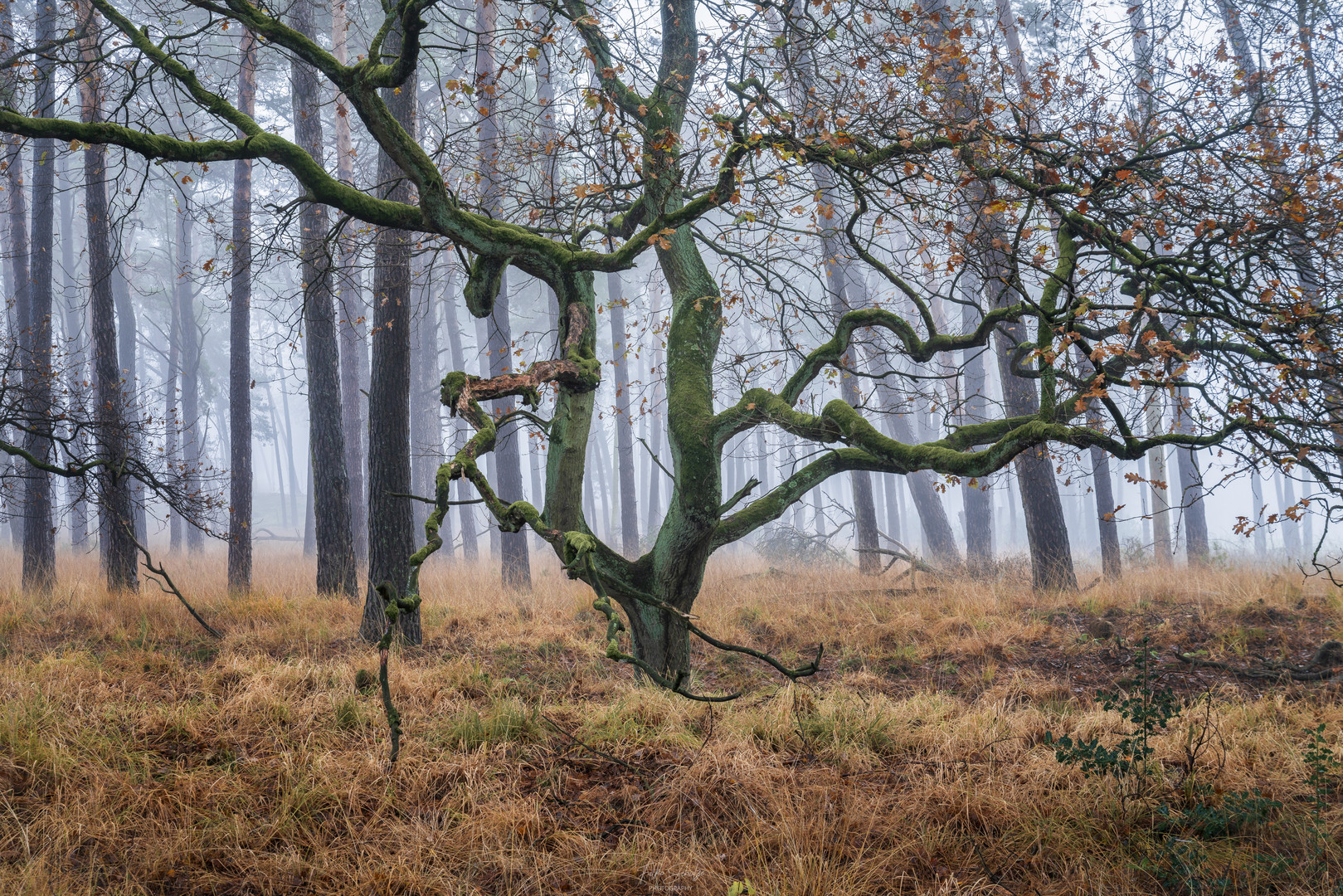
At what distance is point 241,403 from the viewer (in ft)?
37.8

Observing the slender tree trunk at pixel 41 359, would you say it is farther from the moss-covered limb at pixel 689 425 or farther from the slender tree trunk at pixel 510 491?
the moss-covered limb at pixel 689 425

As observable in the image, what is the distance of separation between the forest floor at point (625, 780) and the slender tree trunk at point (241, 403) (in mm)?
3119

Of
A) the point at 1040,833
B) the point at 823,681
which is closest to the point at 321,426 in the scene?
the point at 823,681

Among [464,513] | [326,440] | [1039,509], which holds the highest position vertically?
[326,440]

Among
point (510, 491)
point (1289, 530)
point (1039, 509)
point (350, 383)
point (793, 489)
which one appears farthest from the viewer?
point (1289, 530)

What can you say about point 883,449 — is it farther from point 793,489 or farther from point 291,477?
point 291,477

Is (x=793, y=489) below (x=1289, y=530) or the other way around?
the other way around

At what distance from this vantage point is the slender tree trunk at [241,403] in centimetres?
1007

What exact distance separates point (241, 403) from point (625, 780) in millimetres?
10115

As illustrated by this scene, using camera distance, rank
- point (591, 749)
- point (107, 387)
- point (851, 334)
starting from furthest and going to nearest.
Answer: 1. point (107, 387)
2. point (851, 334)
3. point (591, 749)

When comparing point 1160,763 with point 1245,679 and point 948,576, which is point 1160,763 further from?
point 948,576

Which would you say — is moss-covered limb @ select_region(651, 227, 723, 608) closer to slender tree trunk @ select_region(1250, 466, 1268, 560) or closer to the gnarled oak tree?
the gnarled oak tree

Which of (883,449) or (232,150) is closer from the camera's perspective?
(232,150)

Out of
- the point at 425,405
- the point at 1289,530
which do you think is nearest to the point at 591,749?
the point at 425,405
